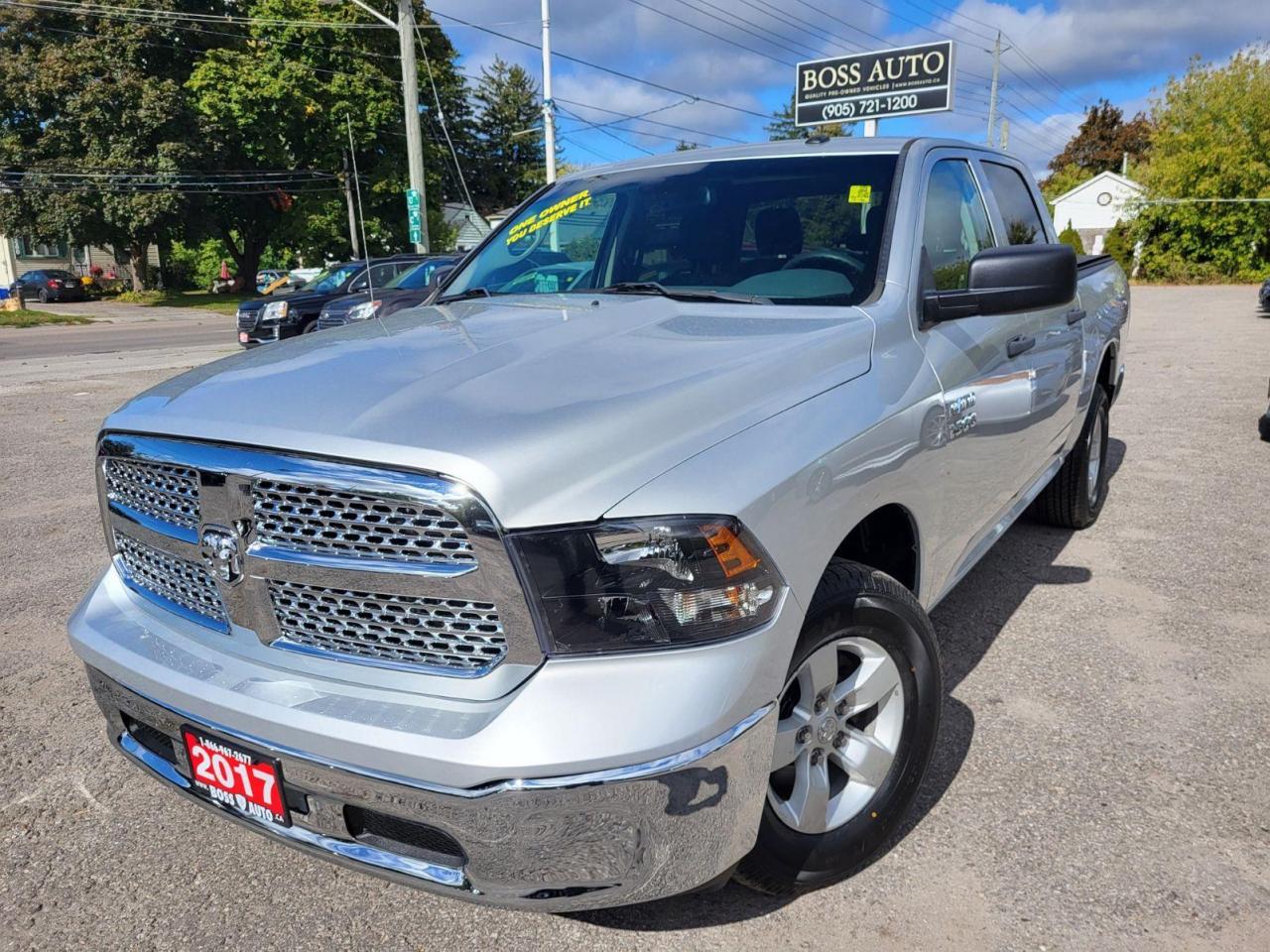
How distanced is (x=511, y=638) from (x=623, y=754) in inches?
11.4

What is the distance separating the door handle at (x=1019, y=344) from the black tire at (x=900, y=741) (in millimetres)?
1291

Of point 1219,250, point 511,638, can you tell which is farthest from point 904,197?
point 1219,250

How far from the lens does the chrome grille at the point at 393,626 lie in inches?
70.8

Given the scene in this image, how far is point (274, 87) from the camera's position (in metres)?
36.6

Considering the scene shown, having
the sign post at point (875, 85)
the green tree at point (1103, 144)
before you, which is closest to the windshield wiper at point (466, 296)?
the sign post at point (875, 85)

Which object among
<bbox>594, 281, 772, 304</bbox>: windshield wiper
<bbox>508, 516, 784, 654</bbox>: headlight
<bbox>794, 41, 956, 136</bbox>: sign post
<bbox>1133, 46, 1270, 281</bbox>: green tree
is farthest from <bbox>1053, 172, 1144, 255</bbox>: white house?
<bbox>508, 516, 784, 654</bbox>: headlight

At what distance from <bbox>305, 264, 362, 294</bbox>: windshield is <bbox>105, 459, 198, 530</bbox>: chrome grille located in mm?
14642

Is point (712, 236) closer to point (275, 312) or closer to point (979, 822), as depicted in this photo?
point (979, 822)

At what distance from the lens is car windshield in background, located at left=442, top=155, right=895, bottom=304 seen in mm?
2969

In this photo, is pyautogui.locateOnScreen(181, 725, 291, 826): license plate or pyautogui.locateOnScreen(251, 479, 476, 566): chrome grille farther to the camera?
pyautogui.locateOnScreen(181, 725, 291, 826): license plate

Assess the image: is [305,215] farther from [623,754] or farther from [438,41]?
[623,754]

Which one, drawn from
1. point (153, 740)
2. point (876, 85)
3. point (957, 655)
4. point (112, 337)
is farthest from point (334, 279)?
point (876, 85)

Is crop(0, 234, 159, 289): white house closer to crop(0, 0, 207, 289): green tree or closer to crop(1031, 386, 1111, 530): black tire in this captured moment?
crop(0, 0, 207, 289): green tree

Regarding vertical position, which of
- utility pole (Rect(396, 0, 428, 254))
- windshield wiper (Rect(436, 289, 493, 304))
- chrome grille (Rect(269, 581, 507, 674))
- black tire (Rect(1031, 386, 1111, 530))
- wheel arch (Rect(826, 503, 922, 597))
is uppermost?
utility pole (Rect(396, 0, 428, 254))
